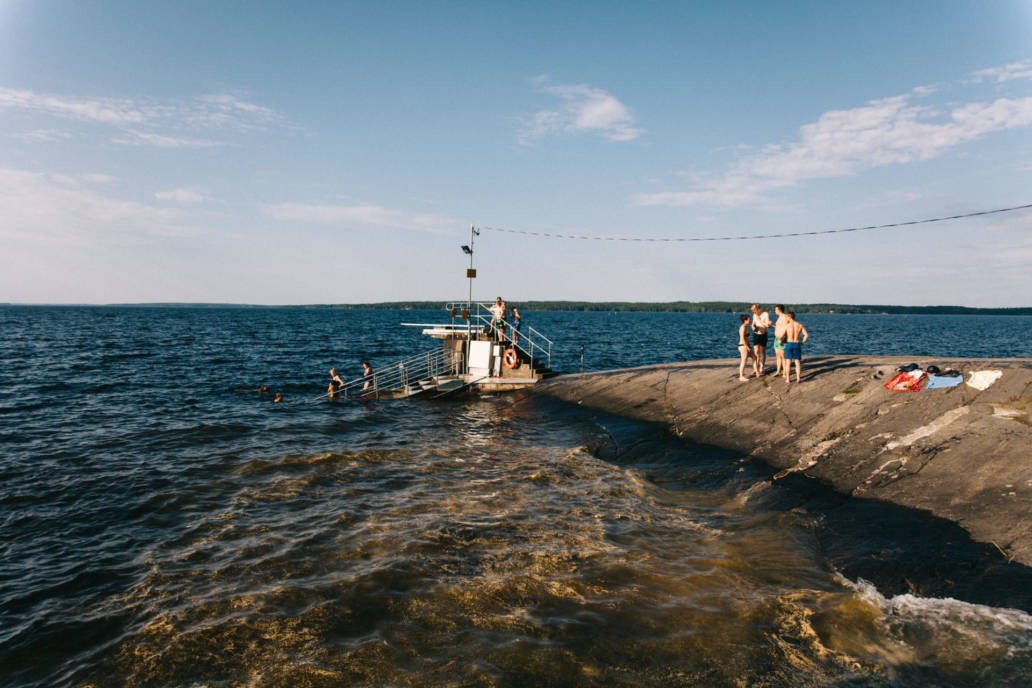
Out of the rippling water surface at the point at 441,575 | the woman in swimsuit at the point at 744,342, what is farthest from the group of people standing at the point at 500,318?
the woman in swimsuit at the point at 744,342

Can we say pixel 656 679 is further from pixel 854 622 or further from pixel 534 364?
pixel 534 364

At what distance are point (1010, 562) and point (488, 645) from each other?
7.64m

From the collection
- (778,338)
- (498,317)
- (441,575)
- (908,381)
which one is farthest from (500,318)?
(441,575)

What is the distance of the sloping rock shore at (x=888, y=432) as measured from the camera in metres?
8.68

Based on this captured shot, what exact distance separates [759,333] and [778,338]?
0.55m

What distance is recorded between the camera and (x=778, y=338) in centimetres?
1534

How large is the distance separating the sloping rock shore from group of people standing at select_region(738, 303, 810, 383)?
0.49 m

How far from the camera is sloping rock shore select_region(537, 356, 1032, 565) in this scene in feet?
28.5

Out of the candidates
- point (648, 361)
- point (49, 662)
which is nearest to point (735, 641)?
point (49, 662)

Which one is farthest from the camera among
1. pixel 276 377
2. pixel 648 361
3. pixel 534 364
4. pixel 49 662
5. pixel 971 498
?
pixel 648 361

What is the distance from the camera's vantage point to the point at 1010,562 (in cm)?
738

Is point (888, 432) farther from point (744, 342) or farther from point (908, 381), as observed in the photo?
point (744, 342)

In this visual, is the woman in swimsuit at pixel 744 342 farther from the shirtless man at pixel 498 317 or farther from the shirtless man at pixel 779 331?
the shirtless man at pixel 498 317

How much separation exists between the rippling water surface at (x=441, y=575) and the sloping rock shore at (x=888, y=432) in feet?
4.45
